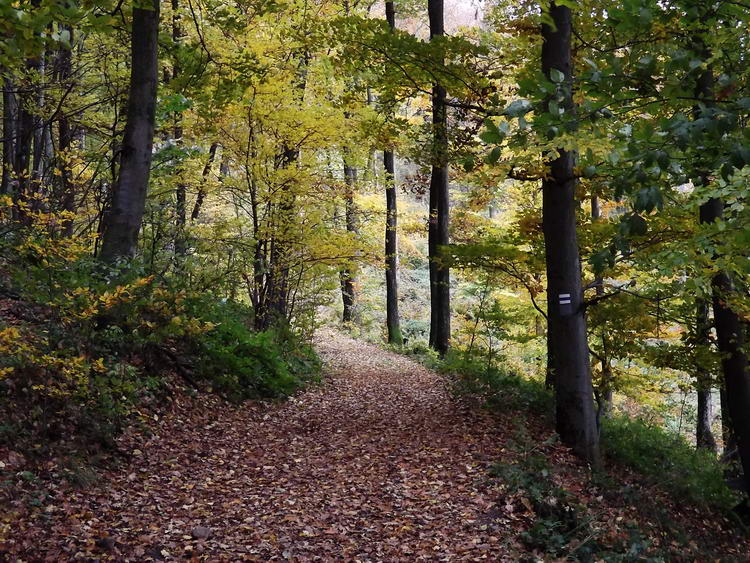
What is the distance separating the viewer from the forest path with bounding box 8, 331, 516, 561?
432 centimetres

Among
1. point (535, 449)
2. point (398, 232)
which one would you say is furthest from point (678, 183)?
point (398, 232)

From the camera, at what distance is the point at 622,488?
6531 millimetres

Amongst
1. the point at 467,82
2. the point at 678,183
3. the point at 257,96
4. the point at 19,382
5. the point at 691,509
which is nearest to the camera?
the point at 678,183

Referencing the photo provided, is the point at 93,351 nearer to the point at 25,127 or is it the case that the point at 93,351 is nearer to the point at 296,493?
the point at 296,493

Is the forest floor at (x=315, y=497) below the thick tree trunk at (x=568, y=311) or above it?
below

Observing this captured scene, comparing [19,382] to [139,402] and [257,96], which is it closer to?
[139,402]

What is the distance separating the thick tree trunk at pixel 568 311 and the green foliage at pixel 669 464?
146cm

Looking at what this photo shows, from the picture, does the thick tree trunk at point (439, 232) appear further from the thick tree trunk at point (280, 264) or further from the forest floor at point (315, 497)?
the forest floor at point (315, 497)

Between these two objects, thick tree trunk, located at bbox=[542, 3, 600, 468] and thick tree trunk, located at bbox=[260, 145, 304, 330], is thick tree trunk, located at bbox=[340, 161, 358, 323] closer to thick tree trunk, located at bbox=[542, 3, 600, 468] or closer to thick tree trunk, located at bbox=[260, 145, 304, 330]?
thick tree trunk, located at bbox=[260, 145, 304, 330]

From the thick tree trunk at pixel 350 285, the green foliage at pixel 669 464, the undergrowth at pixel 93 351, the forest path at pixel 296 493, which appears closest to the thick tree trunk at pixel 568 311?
the forest path at pixel 296 493

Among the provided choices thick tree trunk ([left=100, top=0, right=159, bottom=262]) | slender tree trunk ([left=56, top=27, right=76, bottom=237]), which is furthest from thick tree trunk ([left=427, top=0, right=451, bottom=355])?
slender tree trunk ([left=56, top=27, right=76, bottom=237])

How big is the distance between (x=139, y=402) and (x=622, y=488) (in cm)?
555

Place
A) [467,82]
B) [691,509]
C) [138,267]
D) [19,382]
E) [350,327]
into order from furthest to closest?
[350,327]
[691,509]
[467,82]
[138,267]
[19,382]

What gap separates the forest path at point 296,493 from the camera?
432 cm
